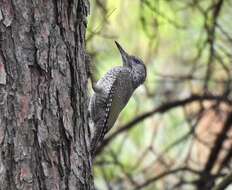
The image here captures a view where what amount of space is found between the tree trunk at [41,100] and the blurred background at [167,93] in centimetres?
150

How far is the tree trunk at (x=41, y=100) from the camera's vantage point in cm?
264

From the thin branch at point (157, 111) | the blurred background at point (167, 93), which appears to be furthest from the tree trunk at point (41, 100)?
the thin branch at point (157, 111)

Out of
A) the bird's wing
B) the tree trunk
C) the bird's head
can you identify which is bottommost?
the tree trunk

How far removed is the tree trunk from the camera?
264cm

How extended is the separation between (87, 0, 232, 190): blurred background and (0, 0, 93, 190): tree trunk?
4.94 ft

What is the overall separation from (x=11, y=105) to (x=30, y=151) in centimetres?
20

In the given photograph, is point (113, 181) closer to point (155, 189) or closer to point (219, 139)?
point (155, 189)

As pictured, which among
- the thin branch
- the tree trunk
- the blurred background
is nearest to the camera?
the tree trunk

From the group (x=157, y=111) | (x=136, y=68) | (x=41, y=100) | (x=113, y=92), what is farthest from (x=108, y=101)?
(x=41, y=100)

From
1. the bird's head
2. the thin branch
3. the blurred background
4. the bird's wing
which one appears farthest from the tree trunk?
the thin branch

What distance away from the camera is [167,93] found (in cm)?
654

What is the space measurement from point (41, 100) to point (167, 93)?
388 cm

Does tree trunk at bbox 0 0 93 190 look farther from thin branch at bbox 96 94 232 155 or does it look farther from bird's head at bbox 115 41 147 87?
thin branch at bbox 96 94 232 155

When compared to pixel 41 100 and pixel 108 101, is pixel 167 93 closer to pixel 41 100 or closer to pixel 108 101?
pixel 108 101
